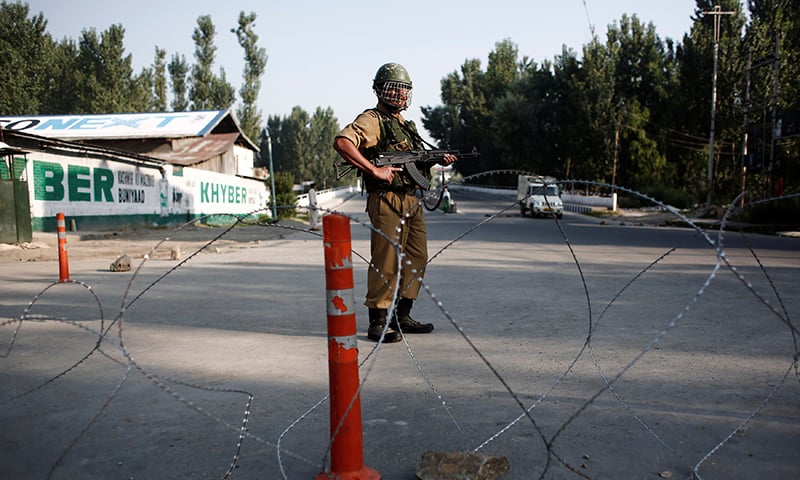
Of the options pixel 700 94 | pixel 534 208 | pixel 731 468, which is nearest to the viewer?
pixel 731 468

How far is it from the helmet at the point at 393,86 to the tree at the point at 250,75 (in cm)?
4859

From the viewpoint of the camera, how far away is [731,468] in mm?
2523

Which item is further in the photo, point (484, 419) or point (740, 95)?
point (740, 95)

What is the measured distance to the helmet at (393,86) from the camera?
4.77 meters

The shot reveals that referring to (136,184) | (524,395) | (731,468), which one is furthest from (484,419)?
(136,184)

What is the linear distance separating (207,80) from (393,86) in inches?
2116

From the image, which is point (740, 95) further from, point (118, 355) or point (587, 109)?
point (118, 355)

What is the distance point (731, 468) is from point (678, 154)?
4981cm

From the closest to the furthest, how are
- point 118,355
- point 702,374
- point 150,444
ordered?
point 150,444, point 702,374, point 118,355

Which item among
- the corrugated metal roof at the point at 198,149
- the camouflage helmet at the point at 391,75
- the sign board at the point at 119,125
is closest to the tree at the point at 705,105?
the corrugated metal roof at the point at 198,149

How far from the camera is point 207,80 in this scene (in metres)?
54.4

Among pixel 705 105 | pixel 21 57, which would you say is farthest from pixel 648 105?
pixel 21 57

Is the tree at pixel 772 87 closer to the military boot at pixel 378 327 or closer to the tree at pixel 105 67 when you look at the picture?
the military boot at pixel 378 327

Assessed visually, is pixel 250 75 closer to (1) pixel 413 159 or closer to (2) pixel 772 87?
(2) pixel 772 87
